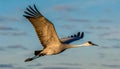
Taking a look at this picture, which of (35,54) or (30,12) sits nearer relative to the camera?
(30,12)

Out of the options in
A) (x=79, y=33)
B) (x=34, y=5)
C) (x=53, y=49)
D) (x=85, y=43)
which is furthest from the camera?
(x=79, y=33)

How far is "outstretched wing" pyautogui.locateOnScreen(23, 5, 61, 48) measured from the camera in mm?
38872

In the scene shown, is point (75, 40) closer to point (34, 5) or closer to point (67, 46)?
point (67, 46)

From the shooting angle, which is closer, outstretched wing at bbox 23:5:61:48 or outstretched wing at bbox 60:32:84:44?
outstretched wing at bbox 23:5:61:48

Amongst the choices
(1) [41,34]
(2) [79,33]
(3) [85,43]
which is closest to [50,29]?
(1) [41,34]

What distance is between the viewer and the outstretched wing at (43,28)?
128ft

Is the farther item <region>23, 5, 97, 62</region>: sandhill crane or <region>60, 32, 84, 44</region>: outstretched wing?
<region>60, 32, 84, 44</region>: outstretched wing

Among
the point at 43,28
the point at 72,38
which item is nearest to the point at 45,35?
the point at 43,28

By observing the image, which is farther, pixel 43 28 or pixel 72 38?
pixel 72 38

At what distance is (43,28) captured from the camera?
1559 inches

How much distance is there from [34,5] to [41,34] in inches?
97.5

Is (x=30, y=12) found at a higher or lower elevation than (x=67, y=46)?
higher

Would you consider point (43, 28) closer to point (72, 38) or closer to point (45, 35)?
point (45, 35)

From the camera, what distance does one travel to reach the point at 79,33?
162ft
